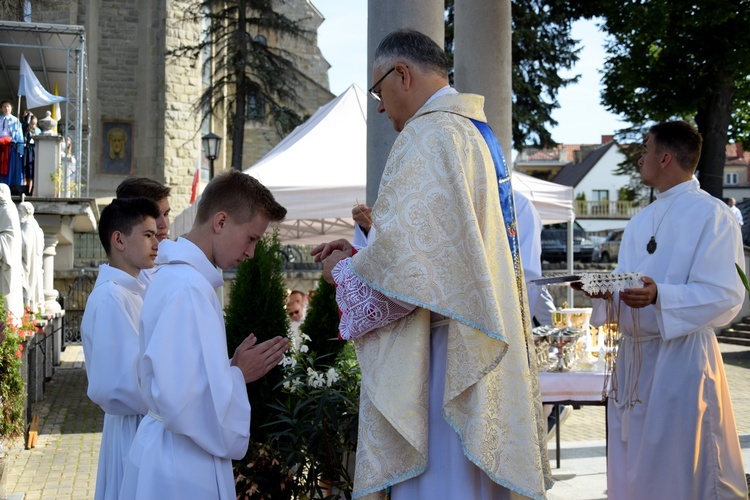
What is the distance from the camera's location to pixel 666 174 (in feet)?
15.6

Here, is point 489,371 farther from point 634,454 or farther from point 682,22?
point 682,22

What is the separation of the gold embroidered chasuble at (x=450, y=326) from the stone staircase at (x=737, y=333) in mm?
18046

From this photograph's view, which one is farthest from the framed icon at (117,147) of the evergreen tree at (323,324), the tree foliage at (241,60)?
Answer: the evergreen tree at (323,324)

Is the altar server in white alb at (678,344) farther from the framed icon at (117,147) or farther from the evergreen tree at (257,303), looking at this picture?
the framed icon at (117,147)

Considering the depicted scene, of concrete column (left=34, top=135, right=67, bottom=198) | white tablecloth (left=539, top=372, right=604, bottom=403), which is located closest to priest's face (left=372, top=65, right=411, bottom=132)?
white tablecloth (left=539, top=372, right=604, bottom=403)

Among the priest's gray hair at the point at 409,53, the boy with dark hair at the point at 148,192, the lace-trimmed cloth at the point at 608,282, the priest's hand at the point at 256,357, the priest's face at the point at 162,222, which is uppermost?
the priest's gray hair at the point at 409,53

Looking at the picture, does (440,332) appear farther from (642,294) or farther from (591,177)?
(591,177)

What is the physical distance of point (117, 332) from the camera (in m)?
3.55

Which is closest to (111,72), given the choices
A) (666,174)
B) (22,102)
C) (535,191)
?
(22,102)

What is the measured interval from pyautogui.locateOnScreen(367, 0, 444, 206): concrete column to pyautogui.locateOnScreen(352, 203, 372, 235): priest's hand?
3.76 ft

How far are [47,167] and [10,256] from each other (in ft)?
28.6

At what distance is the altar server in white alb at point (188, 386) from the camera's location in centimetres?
272

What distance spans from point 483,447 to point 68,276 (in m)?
21.3

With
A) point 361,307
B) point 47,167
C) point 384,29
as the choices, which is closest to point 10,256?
point 384,29
